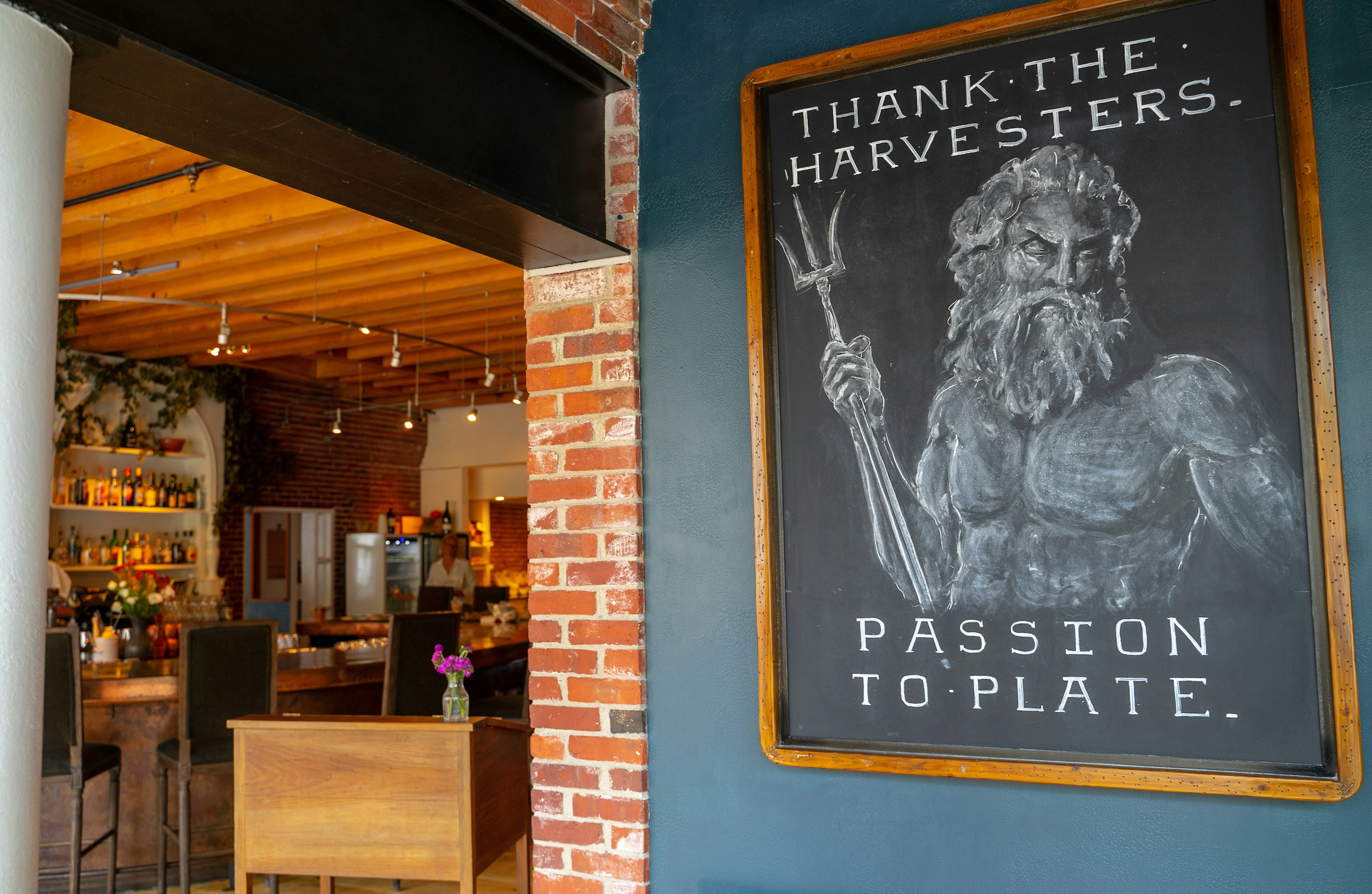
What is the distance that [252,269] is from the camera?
6.38 m

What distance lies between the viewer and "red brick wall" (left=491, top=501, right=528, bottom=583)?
1295 cm

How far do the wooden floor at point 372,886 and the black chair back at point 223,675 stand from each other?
82cm

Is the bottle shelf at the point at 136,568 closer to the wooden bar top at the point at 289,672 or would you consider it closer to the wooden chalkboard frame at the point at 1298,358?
the wooden bar top at the point at 289,672

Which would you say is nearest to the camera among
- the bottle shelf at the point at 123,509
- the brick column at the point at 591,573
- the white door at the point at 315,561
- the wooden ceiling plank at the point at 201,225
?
the brick column at the point at 591,573

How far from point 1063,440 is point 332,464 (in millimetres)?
9964

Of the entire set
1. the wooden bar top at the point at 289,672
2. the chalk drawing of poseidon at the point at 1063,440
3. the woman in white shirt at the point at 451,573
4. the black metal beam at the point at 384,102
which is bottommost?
the wooden bar top at the point at 289,672

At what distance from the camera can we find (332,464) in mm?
11164

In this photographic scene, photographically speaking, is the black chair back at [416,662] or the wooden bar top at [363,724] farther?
the black chair back at [416,662]

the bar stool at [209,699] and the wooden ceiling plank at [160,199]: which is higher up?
the wooden ceiling plank at [160,199]

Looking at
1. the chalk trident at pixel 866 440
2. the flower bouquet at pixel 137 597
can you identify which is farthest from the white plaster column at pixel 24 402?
the flower bouquet at pixel 137 597

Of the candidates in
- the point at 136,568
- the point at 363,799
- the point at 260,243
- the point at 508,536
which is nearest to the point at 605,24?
the point at 363,799

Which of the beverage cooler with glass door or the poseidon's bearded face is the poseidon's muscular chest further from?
the beverage cooler with glass door

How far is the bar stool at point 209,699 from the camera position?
14.3 feet

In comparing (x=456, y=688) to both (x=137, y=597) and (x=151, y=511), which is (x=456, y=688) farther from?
(x=151, y=511)
